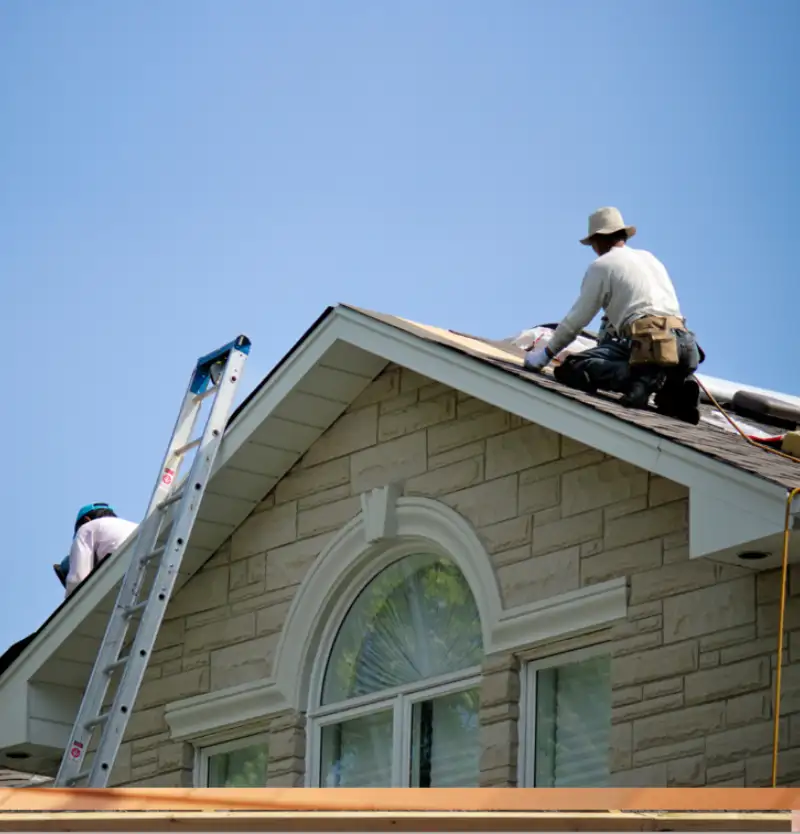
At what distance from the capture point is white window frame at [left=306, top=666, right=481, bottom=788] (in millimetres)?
10812

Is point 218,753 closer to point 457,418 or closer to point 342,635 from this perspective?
point 342,635

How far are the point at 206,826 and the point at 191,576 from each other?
6069 mm

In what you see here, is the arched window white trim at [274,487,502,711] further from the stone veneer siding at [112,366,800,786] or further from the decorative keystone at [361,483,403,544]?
the stone veneer siding at [112,366,800,786]

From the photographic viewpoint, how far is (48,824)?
6516mm

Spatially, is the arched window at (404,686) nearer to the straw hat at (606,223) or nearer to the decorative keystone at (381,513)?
the decorative keystone at (381,513)

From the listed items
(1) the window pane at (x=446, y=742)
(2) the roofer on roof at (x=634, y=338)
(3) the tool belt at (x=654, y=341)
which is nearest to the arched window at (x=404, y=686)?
(1) the window pane at (x=446, y=742)

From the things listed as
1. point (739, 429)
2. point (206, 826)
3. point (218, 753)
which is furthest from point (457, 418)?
point (206, 826)

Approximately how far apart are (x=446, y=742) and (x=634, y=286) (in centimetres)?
270

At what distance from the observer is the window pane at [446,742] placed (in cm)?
1064

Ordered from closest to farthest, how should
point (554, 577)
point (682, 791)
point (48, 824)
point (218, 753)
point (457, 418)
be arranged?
point (48, 824) → point (682, 791) → point (554, 577) → point (457, 418) → point (218, 753)

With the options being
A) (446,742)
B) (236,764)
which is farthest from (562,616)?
(236,764)

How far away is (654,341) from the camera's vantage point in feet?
33.1

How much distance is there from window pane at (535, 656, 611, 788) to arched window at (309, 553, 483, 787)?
1.63 feet

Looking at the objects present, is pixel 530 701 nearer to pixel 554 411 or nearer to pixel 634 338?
pixel 554 411
